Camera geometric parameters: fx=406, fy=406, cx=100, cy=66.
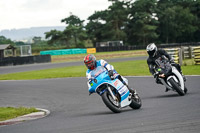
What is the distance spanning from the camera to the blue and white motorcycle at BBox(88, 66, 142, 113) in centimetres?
972

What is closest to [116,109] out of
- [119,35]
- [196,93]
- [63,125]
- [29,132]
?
[63,125]

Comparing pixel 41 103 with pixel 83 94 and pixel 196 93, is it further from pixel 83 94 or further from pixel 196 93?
pixel 196 93

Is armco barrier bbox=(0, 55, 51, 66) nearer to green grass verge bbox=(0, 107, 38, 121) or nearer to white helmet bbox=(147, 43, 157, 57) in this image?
green grass verge bbox=(0, 107, 38, 121)

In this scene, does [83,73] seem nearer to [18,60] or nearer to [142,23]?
[18,60]

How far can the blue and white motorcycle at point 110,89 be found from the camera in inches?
383

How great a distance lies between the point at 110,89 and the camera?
9766 mm

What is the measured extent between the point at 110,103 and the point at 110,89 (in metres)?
0.34

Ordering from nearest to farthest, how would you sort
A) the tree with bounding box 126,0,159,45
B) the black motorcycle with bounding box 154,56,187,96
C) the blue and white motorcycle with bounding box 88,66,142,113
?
1. the blue and white motorcycle with bounding box 88,66,142,113
2. the black motorcycle with bounding box 154,56,187,96
3. the tree with bounding box 126,0,159,45

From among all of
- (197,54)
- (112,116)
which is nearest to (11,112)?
(112,116)

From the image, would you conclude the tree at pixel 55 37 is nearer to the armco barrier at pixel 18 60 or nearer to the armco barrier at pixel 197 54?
the armco barrier at pixel 18 60

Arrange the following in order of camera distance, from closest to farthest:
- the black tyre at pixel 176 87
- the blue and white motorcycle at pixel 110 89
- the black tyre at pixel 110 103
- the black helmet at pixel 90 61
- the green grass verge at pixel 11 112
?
the black tyre at pixel 110 103, the blue and white motorcycle at pixel 110 89, the black helmet at pixel 90 61, the green grass verge at pixel 11 112, the black tyre at pixel 176 87

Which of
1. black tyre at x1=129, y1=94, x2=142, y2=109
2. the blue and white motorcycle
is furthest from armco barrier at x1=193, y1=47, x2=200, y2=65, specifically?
the blue and white motorcycle


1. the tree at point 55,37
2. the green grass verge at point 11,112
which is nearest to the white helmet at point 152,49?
the green grass verge at point 11,112

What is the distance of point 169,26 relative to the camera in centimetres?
8962
